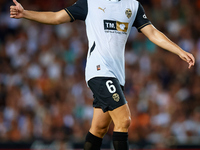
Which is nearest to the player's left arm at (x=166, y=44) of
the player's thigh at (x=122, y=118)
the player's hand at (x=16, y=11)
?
the player's thigh at (x=122, y=118)

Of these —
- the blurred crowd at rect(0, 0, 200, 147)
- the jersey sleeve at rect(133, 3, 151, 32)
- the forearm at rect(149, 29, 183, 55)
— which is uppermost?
the jersey sleeve at rect(133, 3, 151, 32)

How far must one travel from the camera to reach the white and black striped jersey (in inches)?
162

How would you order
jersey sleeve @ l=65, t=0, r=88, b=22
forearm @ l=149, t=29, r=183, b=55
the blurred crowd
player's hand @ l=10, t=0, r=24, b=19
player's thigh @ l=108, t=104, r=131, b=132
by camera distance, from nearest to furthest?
player's thigh @ l=108, t=104, r=131, b=132 < player's hand @ l=10, t=0, r=24, b=19 < forearm @ l=149, t=29, r=183, b=55 < jersey sleeve @ l=65, t=0, r=88, b=22 < the blurred crowd

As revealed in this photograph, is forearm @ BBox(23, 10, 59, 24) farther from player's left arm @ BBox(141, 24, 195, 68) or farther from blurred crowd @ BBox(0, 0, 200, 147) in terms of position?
blurred crowd @ BBox(0, 0, 200, 147)

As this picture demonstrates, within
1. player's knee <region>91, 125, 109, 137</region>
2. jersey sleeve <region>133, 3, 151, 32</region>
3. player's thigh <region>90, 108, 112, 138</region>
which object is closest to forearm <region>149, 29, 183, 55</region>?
jersey sleeve <region>133, 3, 151, 32</region>

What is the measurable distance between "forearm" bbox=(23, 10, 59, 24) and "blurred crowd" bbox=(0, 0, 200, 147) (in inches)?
178

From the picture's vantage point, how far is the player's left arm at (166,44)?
400 centimetres

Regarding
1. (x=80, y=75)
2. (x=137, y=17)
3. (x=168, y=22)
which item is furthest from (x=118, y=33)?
(x=168, y=22)

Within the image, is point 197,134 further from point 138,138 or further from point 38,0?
point 38,0

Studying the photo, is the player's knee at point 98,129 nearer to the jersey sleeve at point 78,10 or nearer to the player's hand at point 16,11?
the jersey sleeve at point 78,10

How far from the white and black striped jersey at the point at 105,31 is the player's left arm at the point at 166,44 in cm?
30

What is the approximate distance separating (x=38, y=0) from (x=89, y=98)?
4493 millimetres

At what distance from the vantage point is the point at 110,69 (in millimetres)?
4094

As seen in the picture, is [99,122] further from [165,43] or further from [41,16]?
[41,16]
